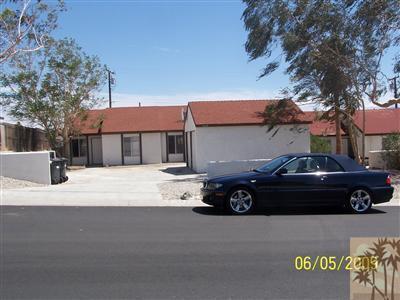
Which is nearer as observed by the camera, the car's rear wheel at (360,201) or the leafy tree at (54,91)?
the car's rear wheel at (360,201)

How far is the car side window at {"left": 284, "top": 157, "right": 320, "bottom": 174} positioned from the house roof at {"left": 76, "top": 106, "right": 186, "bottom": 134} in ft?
78.4

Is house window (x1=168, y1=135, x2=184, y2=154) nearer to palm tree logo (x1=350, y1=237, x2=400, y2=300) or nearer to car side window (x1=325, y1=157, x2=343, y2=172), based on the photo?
car side window (x1=325, y1=157, x2=343, y2=172)

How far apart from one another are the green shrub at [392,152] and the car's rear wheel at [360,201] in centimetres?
1514

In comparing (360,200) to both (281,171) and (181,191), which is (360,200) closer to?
(281,171)

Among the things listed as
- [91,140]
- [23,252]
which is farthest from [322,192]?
[91,140]

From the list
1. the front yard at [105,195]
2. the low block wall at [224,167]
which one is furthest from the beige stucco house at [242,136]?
the front yard at [105,195]

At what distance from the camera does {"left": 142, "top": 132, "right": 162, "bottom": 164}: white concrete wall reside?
119ft

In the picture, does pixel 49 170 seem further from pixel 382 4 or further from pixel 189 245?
pixel 382 4

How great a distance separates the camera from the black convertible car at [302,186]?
38.7 ft

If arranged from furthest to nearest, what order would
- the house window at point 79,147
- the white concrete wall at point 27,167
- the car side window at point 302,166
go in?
the house window at point 79,147 < the white concrete wall at point 27,167 < the car side window at point 302,166

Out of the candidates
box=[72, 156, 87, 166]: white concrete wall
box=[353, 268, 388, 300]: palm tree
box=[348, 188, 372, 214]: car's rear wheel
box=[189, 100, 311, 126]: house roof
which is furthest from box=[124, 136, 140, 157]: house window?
box=[353, 268, 388, 300]: palm tree

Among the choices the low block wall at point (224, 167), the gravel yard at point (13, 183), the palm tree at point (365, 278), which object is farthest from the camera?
the low block wall at point (224, 167)

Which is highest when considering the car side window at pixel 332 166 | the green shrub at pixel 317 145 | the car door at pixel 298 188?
the green shrub at pixel 317 145

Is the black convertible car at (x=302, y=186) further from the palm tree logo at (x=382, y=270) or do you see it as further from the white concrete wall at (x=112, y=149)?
the white concrete wall at (x=112, y=149)
